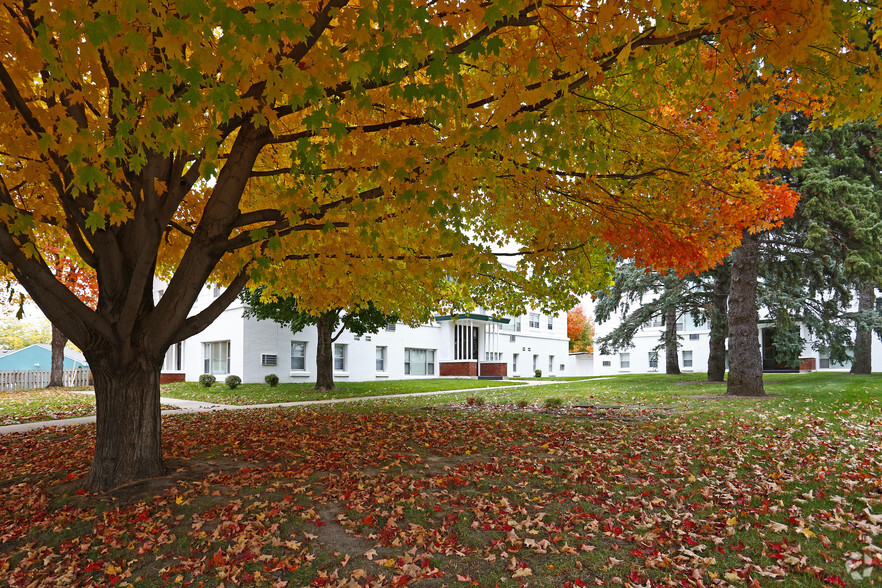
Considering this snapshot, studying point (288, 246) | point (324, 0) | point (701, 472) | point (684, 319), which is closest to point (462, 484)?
point (701, 472)

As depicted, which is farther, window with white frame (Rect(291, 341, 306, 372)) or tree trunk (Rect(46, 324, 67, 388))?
window with white frame (Rect(291, 341, 306, 372))

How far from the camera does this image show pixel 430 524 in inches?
209

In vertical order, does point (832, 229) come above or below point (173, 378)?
above

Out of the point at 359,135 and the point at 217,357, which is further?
the point at 217,357

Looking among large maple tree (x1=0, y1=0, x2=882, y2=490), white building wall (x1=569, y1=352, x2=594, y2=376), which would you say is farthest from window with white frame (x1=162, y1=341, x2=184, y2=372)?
white building wall (x1=569, y1=352, x2=594, y2=376)

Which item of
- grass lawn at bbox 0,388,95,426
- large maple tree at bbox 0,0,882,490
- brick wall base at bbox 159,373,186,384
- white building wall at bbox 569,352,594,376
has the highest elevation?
large maple tree at bbox 0,0,882,490

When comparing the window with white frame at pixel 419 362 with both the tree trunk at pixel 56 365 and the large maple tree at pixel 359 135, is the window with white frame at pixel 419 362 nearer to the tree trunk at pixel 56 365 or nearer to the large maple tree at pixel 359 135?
the tree trunk at pixel 56 365

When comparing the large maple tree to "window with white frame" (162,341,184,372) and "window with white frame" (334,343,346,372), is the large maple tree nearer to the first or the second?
"window with white frame" (334,343,346,372)

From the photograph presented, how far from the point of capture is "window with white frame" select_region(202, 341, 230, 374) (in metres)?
26.1

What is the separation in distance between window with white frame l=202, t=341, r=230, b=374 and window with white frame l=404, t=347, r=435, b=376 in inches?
410

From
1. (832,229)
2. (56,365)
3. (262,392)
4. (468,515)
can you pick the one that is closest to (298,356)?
(262,392)

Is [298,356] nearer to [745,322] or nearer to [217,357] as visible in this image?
[217,357]

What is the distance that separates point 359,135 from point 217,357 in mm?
23271

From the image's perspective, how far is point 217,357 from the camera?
26.7 m
